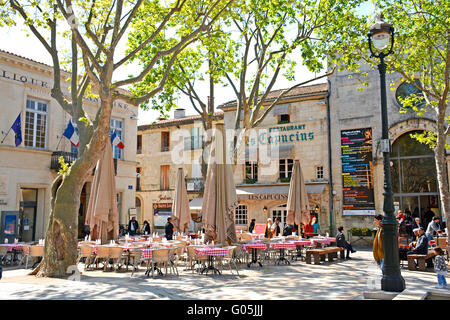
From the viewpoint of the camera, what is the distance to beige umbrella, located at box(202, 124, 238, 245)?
10844mm

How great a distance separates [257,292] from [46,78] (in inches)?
603

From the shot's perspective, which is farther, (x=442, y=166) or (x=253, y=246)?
(x=442, y=166)

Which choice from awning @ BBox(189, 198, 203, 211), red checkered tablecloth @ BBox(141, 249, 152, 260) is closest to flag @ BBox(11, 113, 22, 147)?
red checkered tablecloth @ BBox(141, 249, 152, 260)

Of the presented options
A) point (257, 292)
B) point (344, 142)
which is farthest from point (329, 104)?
point (257, 292)

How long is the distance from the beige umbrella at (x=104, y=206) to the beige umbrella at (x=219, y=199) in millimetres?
2844

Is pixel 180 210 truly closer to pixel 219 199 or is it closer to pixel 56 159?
pixel 219 199

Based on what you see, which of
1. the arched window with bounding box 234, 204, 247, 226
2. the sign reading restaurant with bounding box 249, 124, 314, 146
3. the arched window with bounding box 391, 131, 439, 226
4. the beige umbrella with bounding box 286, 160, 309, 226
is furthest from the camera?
the arched window with bounding box 234, 204, 247, 226

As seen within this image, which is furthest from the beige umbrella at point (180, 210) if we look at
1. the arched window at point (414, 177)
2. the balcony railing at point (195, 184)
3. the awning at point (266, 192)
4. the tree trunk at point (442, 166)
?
the balcony railing at point (195, 184)

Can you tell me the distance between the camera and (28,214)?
17719 millimetres

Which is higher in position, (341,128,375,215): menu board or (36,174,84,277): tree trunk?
(341,128,375,215): menu board

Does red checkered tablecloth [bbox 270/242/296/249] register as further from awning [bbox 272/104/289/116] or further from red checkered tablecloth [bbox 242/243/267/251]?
awning [bbox 272/104/289/116]

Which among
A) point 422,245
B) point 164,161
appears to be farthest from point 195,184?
point 422,245

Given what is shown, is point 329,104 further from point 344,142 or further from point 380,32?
point 380,32

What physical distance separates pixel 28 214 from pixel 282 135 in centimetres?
1463
